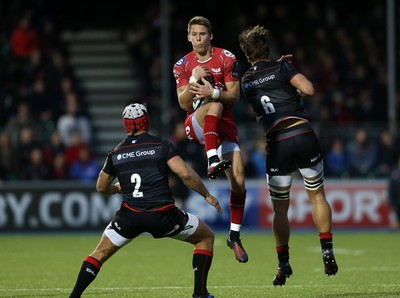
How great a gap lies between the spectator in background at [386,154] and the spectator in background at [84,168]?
5812 millimetres

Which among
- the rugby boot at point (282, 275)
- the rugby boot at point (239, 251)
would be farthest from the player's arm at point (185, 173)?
the rugby boot at point (282, 275)

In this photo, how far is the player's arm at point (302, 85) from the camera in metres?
11.5

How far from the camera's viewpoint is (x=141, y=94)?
25703 mm

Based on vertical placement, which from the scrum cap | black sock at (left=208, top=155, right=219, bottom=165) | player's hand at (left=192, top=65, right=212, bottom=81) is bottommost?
black sock at (left=208, top=155, right=219, bottom=165)

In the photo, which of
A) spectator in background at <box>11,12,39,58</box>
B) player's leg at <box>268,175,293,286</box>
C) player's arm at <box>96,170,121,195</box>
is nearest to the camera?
player's arm at <box>96,170,121,195</box>

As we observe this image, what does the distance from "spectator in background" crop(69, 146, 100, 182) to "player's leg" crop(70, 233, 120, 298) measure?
12.1 m

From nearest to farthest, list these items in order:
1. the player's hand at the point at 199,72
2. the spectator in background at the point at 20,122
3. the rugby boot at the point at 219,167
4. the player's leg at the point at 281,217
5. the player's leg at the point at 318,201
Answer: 1. the rugby boot at the point at 219,167
2. the player's hand at the point at 199,72
3. the player's leg at the point at 318,201
4. the player's leg at the point at 281,217
5. the spectator in background at the point at 20,122

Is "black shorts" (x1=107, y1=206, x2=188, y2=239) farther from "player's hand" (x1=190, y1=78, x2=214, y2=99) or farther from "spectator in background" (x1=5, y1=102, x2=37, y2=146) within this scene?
"spectator in background" (x1=5, y1=102, x2=37, y2=146)

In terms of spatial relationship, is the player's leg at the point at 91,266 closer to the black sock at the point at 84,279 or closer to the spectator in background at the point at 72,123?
the black sock at the point at 84,279

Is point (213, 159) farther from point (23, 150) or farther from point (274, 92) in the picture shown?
point (23, 150)

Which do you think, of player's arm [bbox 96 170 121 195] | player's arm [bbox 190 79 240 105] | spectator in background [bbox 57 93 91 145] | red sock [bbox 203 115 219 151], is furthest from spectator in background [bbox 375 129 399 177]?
player's arm [bbox 96 170 121 195]

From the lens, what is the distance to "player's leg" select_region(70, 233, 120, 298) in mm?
10500

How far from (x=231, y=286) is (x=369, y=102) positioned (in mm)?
12384

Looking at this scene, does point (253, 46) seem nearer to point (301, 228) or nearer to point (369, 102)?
point (301, 228)
